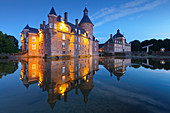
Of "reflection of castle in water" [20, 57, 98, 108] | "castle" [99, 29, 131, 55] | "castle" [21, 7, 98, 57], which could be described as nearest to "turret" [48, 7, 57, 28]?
"castle" [21, 7, 98, 57]

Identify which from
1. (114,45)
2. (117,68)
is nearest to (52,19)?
(117,68)

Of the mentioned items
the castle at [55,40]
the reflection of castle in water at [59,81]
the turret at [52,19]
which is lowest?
the reflection of castle in water at [59,81]

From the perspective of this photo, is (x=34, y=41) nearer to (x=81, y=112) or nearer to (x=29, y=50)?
(x=29, y=50)

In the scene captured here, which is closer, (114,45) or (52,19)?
(52,19)

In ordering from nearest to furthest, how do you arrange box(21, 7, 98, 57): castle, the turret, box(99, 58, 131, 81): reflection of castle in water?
1. box(99, 58, 131, 81): reflection of castle in water
2. the turret
3. box(21, 7, 98, 57): castle

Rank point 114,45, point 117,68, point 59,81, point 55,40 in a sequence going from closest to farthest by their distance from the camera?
point 59,81 → point 117,68 → point 55,40 → point 114,45

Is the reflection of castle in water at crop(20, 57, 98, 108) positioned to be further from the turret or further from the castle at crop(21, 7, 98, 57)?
the turret

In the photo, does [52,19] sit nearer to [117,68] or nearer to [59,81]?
[117,68]

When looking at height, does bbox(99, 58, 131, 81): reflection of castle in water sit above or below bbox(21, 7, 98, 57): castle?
below

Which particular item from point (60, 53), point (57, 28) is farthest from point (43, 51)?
point (57, 28)

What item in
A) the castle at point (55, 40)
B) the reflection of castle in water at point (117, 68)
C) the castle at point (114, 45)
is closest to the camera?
the reflection of castle in water at point (117, 68)

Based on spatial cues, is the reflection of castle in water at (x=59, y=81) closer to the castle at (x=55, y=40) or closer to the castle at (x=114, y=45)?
the castle at (x=55, y=40)

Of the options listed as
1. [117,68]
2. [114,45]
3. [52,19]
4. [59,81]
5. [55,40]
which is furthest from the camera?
[114,45]

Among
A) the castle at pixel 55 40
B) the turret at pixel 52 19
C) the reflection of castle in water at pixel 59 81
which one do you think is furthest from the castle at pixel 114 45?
the reflection of castle in water at pixel 59 81
